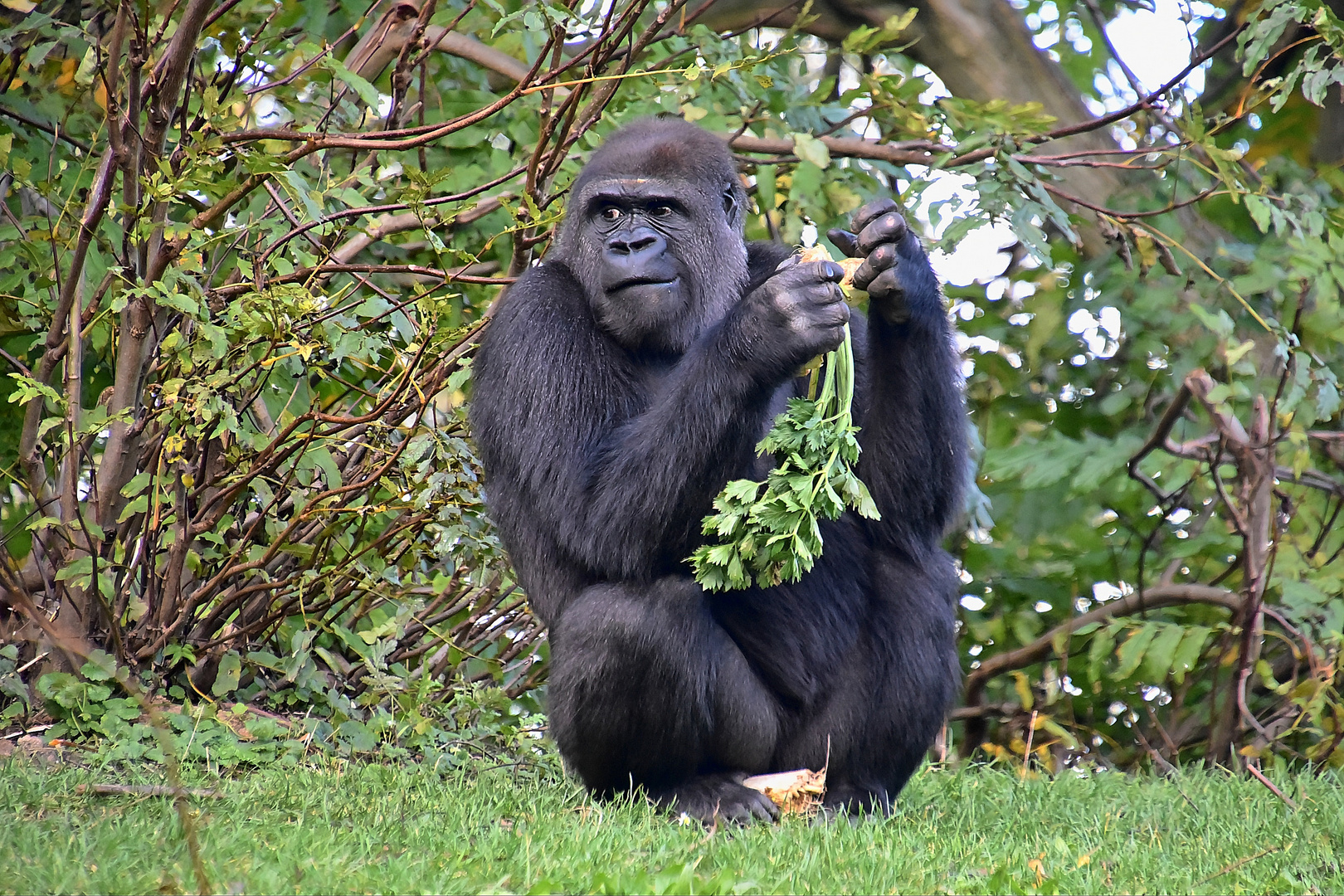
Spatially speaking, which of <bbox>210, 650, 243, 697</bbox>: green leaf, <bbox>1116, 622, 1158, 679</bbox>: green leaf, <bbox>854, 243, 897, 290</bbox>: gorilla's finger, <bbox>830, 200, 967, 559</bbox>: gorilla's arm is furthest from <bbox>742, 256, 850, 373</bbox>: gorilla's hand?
<bbox>1116, 622, 1158, 679</bbox>: green leaf

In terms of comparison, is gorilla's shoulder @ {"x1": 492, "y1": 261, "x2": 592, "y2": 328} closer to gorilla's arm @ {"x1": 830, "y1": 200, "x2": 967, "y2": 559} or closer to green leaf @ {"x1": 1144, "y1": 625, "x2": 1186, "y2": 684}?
gorilla's arm @ {"x1": 830, "y1": 200, "x2": 967, "y2": 559}

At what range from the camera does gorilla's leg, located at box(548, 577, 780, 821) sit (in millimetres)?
3258

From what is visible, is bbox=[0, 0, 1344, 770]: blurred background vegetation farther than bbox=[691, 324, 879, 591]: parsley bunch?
Yes

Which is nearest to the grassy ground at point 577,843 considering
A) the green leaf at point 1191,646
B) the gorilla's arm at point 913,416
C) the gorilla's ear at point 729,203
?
the gorilla's arm at point 913,416

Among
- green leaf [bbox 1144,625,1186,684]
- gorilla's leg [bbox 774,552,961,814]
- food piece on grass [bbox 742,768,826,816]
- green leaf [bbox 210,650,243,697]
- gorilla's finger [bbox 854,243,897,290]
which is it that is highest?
gorilla's finger [bbox 854,243,897,290]

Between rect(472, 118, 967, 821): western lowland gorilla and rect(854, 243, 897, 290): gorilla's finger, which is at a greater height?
rect(854, 243, 897, 290): gorilla's finger

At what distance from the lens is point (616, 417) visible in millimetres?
3475

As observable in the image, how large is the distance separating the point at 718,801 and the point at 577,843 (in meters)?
0.69

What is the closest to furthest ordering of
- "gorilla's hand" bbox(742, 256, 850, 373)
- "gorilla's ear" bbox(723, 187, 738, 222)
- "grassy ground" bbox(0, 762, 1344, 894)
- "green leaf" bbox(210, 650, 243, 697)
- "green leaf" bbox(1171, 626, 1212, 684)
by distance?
"grassy ground" bbox(0, 762, 1344, 894), "gorilla's hand" bbox(742, 256, 850, 373), "gorilla's ear" bbox(723, 187, 738, 222), "green leaf" bbox(210, 650, 243, 697), "green leaf" bbox(1171, 626, 1212, 684)

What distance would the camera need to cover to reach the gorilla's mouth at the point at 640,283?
347 centimetres

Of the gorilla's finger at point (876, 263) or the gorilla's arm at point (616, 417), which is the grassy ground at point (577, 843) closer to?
the gorilla's arm at point (616, 417)

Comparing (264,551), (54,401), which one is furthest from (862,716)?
(54,401)

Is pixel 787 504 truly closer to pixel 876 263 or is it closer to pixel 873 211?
Answer: pixel 876 263

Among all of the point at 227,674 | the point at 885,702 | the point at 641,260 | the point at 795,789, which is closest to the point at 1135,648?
the point at 885,702
